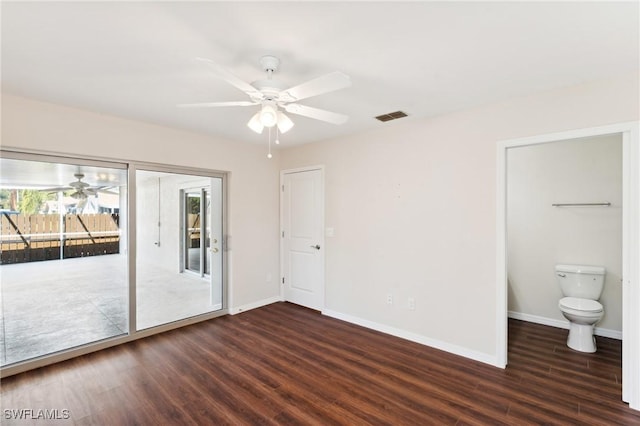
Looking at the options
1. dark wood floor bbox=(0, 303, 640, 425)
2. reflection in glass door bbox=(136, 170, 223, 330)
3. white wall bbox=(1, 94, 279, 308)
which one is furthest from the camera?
reflection in glass door bbox=(136, 170, 223, 330)

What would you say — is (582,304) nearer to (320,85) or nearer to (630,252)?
(630,252)

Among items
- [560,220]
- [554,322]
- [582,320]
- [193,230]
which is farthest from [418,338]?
[193,230]

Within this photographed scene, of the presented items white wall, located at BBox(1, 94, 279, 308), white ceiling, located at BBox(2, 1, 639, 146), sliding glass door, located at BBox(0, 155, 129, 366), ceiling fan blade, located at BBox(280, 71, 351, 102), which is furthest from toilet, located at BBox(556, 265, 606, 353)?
sliding glass door, located at BBox(0, 155, 129, 366)

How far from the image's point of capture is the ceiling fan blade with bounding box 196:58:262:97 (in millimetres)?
1468

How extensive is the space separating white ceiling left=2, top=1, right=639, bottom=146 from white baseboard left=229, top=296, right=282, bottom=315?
2.82 metres

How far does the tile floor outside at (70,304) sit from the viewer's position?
2.78 meters

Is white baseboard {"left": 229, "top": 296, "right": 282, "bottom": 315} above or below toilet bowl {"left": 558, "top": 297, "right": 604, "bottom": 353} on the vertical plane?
below

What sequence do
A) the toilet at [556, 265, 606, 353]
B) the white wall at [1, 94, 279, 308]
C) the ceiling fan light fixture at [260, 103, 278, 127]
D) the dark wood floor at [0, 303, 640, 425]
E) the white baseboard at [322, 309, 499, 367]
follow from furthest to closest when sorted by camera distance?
1. the toilet at [556, 265, 606, 353]
2. the white baseboard at [322, 309, 499, 367]
3. the white wall at [1, 94, 279, 308]
4. the dark wood floor at [0, 303, 640, 425]
5. the ceiling fan light fixture at [260, 103, 278, 127]

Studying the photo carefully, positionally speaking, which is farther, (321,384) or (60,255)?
(60,255)

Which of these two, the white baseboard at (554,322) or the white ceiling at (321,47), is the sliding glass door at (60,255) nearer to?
the white ceiling at (321,47)

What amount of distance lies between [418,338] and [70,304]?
3.80 metres

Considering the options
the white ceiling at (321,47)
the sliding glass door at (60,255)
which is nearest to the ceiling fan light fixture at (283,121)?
the white ceiling at (321,47)

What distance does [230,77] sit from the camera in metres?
1.61

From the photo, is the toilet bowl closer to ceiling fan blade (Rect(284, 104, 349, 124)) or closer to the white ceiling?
the white ceiling
